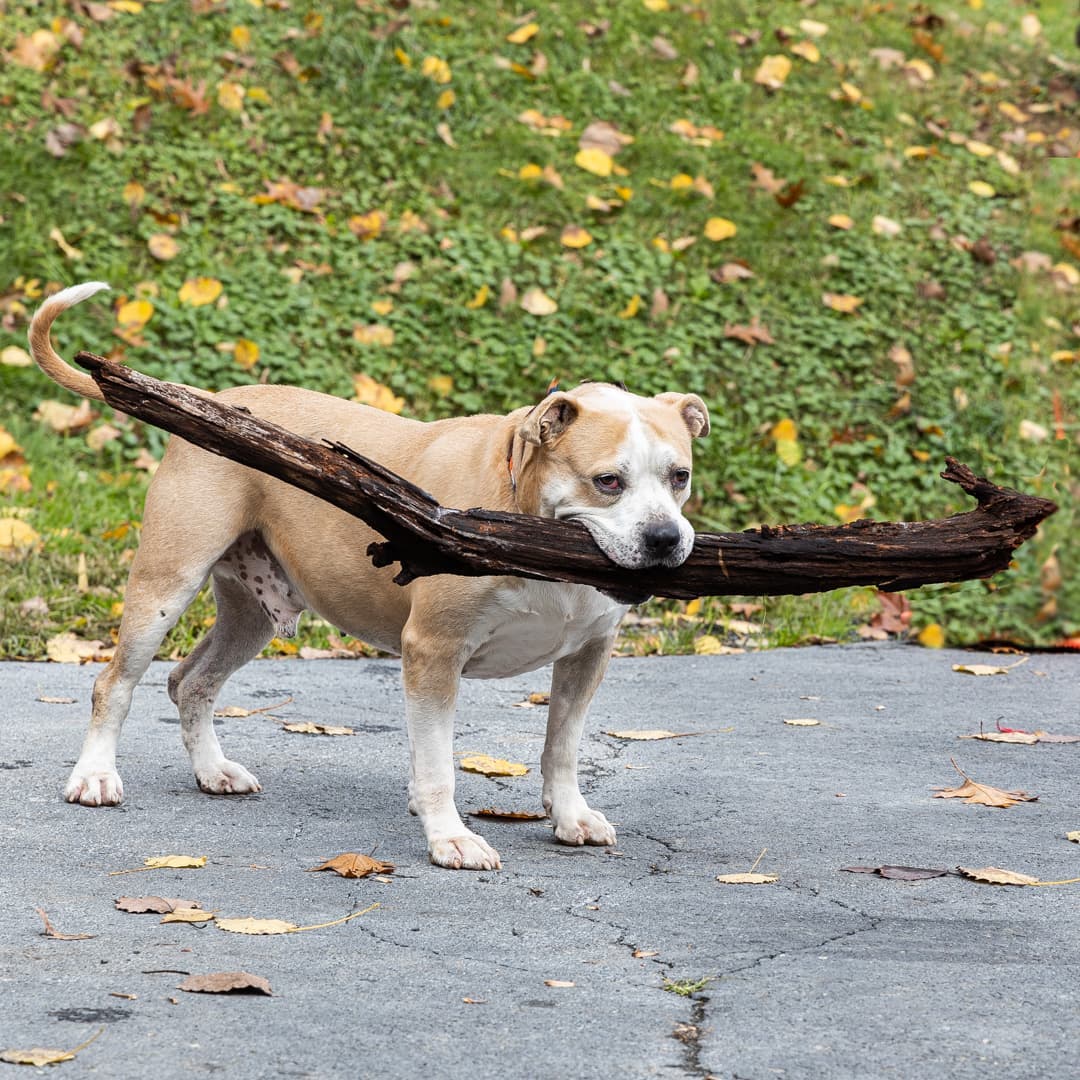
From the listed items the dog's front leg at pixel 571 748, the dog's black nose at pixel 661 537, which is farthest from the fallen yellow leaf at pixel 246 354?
the dog's black nose at pixel 661 537

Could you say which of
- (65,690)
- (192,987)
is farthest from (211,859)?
(65,690)

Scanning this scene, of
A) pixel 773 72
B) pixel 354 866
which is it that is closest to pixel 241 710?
pixel 354 866

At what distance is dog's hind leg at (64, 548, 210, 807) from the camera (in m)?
4.48

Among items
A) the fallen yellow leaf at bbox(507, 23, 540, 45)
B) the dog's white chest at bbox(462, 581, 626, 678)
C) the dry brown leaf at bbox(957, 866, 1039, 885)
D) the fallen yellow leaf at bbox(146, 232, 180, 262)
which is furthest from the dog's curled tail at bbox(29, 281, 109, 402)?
the fallen yellow leaf at bbox(507, 23, 540, 45)

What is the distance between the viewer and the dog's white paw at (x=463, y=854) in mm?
3949

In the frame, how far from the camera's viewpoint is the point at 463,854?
3959 mm

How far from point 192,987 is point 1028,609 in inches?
264

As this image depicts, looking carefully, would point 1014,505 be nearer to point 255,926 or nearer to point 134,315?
point 255,926

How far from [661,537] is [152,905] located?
1476 millimetres

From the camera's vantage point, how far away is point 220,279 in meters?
9.84

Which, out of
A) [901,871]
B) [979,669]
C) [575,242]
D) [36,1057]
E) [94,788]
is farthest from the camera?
[575,242]

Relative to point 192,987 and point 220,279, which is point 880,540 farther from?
point 220,279

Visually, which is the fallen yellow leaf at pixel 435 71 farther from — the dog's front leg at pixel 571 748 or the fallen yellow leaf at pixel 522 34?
the dog's front leg at pixel 571 748

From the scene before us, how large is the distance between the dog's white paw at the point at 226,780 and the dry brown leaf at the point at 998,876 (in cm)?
219
